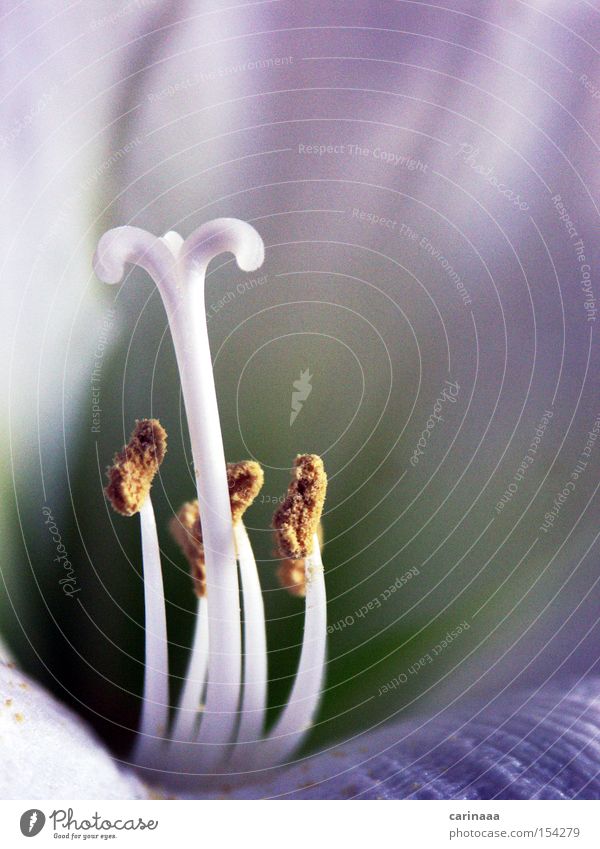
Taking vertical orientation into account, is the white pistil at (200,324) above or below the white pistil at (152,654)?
above

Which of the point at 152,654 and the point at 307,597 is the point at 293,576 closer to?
the point at 307,597

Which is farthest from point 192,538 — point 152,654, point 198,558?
point 152,654

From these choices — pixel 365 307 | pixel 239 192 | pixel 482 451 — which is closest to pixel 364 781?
pixel 482 451

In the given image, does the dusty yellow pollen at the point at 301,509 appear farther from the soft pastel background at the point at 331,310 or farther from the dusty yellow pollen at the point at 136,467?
the dusty yellow pollen at the point at 136,467

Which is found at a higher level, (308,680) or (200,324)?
(200,324)

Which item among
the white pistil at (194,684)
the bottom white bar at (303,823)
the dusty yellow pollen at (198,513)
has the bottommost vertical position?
the bottom white bar at (303,823)

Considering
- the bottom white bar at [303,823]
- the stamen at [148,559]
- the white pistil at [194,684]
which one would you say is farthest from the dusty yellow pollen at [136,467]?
the bottom white bar at [303,823]
